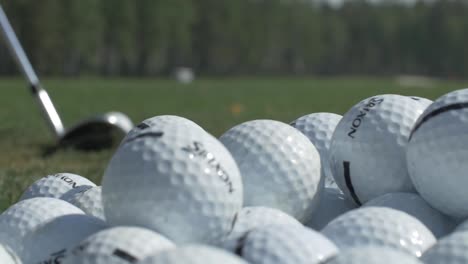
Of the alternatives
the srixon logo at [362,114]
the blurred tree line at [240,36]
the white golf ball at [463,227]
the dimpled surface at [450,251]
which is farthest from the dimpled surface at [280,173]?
the blurred tree line at [240,36]

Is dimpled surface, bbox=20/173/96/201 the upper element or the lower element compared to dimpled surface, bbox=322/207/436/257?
lower

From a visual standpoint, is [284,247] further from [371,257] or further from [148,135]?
[148,135]

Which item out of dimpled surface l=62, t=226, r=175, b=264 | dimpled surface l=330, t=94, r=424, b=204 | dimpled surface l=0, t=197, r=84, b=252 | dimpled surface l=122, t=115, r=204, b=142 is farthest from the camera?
dimpled surface l=330, t=94, r=424, b=204

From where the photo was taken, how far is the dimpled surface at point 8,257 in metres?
2.87

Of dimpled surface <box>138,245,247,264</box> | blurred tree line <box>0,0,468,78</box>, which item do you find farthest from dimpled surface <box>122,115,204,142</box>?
blurred tree line <box>0,0,468,78</box>

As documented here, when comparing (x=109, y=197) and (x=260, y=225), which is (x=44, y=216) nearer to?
(x=109, y=197)

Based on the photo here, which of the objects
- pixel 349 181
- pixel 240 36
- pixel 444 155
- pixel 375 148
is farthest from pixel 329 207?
pixel 240 36

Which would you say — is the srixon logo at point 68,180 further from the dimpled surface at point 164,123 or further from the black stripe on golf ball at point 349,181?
the black stripe on golf ball at point 349,181

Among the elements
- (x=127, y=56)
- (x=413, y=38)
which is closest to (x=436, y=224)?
(x=127, y=56)

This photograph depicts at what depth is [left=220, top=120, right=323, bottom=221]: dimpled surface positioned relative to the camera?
3.47m

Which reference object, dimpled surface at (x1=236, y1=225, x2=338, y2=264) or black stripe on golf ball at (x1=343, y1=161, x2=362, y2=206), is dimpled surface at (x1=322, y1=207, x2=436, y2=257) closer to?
dimpled surface at (x1=236, y1=225, x2=338, y2=264)

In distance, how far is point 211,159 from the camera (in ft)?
9.58

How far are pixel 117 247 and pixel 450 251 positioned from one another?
1.09 m

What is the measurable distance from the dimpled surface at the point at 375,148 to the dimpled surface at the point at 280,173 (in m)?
0.24
